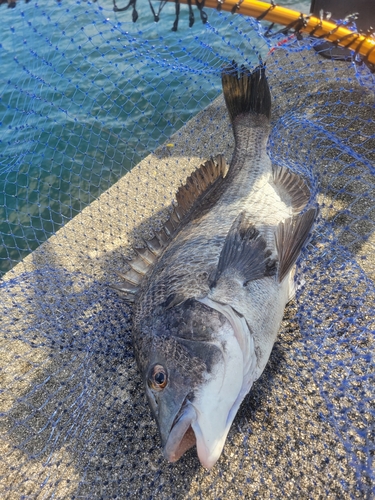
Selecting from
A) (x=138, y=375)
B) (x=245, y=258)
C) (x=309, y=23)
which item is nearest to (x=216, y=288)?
(x=245, y=258)

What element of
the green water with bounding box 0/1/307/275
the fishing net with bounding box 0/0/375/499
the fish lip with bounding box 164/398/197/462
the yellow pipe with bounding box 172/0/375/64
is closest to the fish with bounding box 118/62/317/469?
the fish lip with bounding box 164/398/197/462

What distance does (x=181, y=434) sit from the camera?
1.90 m

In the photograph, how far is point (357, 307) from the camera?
290 centimetres

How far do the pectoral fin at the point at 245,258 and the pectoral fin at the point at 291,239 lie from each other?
3.1 inches

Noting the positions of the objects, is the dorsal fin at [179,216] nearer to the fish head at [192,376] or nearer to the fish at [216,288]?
the fish at [216,288]

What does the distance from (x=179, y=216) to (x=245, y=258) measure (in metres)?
0.97

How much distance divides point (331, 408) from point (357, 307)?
87cm

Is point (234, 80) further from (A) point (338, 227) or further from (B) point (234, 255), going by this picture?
(B) point (234, 255)

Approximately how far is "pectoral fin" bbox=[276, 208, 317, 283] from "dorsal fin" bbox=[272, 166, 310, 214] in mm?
577

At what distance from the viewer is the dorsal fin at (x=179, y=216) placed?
9.73 feet

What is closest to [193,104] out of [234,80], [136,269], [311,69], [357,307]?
[311,69]

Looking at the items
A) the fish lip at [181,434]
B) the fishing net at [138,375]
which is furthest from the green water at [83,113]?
the fish lip at [181,434]

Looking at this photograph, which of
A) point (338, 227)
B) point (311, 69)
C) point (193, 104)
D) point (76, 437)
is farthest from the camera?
point (193, 104)

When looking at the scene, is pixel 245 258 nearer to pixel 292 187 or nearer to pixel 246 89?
pixel 292 187
